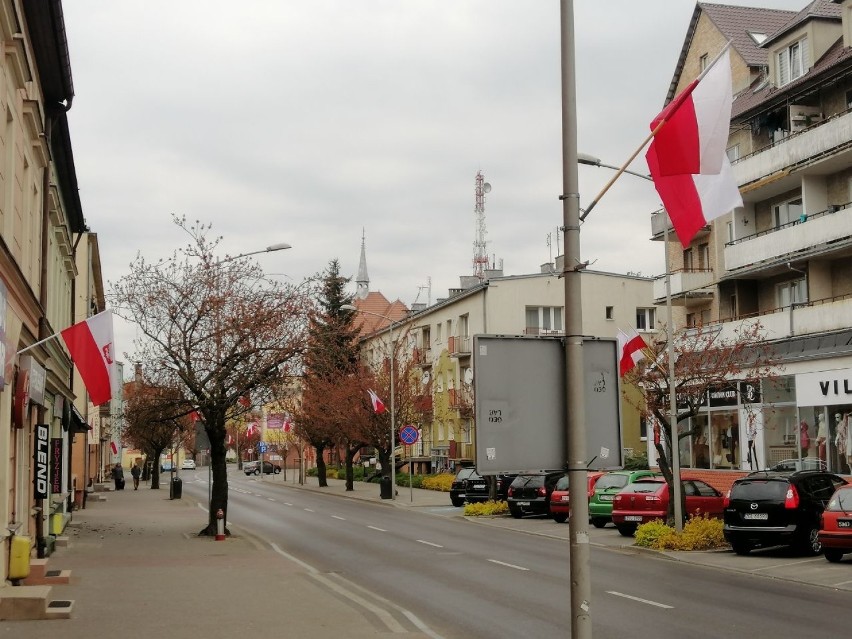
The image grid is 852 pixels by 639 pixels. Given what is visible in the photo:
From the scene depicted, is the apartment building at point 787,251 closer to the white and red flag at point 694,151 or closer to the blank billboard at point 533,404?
the white and red flag at point 694,151

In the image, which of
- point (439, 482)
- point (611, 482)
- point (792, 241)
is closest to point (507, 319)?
point (439, 482)

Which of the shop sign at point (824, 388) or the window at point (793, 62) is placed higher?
the window at point (793, 62)

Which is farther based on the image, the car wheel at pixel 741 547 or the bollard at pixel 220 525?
the bollard at pixel 220 525

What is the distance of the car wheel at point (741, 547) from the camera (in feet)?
68.9

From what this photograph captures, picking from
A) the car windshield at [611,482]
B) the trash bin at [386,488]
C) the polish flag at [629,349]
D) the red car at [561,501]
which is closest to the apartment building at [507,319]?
the trash bin at [386,488]

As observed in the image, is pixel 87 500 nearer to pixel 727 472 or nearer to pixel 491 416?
pixel 727 472

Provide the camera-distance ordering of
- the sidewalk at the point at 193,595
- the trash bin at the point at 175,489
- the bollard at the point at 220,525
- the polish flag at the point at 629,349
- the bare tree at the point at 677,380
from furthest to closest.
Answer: the trash bin at the point at 175,489, the bollard at the point at 220,525, the bare tree at the point at 677,380, the polish flag at the point at 629,349, the sidewalk at the point at 193,595

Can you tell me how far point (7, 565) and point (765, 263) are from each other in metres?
26.0

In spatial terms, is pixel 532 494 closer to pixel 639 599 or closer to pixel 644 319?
pixel 639 599

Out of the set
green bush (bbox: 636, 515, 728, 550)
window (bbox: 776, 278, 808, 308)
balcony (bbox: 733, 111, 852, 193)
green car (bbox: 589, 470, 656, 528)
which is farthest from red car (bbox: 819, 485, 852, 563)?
window (bbox: 776, 278, 808, 308)

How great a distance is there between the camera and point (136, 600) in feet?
48.1

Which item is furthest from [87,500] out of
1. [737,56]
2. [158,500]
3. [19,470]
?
[737,56]

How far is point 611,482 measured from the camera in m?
28.8

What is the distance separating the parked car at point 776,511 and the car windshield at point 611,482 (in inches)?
296
